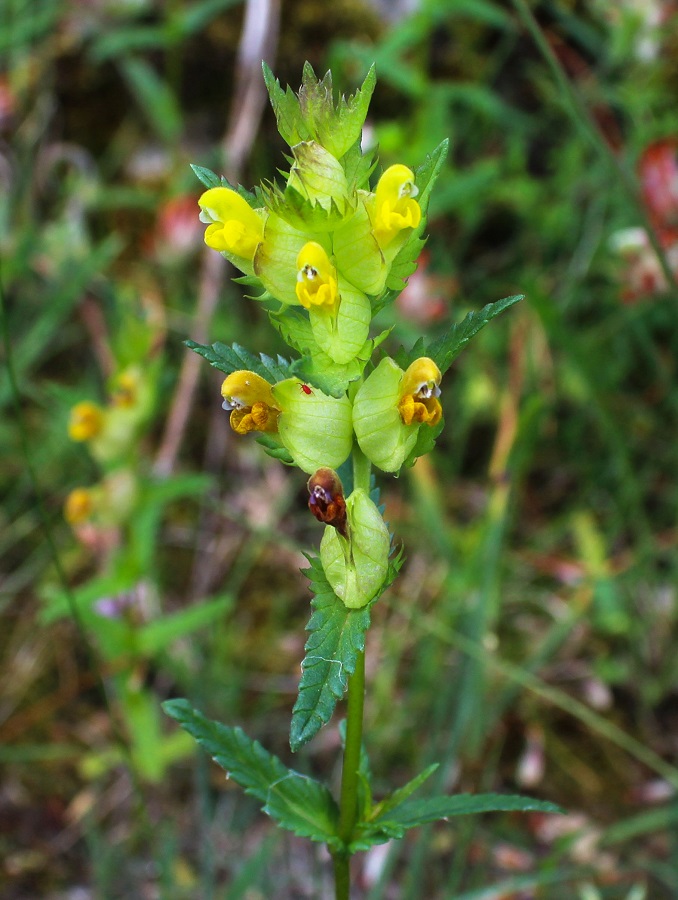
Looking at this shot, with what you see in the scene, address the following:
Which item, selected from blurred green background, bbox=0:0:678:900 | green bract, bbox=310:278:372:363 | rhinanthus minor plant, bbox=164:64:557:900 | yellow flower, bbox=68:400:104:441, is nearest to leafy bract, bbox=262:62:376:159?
rhinanthus minor plant, bbox=164:64:557:900

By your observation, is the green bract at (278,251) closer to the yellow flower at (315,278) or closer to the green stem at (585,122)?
the yellow flower at (315,278)

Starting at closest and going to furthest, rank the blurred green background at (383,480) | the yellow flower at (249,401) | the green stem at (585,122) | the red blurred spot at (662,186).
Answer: the yellow flower at (249,401)
the green stem at (585,122)
the blurred green background at (383,480)
the red blurred spot at (662,186)

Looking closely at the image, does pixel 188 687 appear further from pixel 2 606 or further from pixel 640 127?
pixel 640 127

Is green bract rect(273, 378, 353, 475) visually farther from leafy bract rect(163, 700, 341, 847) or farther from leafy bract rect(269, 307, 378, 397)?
leafy bract rect(163, 700, 341, 847)

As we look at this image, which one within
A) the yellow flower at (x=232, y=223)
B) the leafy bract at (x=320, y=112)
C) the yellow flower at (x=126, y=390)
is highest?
the leafy bract at (x=320, y=112)

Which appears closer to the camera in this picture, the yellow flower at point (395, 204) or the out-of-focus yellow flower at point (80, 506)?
the yellow flower at point (395, 204)

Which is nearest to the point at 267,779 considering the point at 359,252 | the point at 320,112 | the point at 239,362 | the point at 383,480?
the point at 239,362

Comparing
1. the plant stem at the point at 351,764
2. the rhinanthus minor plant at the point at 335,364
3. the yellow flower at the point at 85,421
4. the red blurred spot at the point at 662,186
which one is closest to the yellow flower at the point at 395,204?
the rhinanthus minor plant at the point at 335,364

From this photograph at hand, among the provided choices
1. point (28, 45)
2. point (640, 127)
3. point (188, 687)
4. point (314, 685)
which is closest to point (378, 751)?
point (188, 687)
